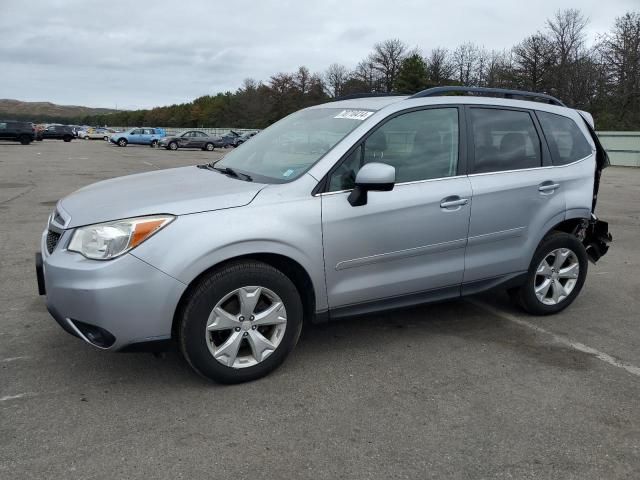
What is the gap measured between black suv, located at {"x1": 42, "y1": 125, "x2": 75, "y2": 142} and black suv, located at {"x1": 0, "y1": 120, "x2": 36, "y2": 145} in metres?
13.4

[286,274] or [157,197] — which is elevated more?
[157,197]

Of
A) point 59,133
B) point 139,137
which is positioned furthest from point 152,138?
point 59,133

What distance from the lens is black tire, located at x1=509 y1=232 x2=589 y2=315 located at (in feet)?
15.1

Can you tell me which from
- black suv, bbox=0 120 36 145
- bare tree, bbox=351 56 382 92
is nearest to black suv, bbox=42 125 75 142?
black suv, bbox=0 120 36 145

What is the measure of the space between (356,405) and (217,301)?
100cm

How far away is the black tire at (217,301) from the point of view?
3.18 m

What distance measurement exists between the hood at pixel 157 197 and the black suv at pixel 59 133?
188 feet

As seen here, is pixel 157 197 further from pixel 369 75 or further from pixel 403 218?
pixel 369 75

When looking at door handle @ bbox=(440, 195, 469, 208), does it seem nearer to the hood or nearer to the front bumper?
the hood

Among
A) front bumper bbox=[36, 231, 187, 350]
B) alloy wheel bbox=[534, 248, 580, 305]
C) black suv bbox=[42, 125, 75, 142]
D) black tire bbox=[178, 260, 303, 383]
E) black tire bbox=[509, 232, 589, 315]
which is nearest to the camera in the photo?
front bumper bbox=[36, 231, 187, 350]

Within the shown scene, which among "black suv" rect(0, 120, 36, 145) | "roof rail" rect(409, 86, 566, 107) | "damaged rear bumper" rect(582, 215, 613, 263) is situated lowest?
"damaged rear bumper" rect(582, 215, 613, 263)

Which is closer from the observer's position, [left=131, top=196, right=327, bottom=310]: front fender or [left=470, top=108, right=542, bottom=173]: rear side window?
[left=131, top=196, right=327, bottom=310]: front fender

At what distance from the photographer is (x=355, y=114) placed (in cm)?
405

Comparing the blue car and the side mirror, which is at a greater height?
the blue car
